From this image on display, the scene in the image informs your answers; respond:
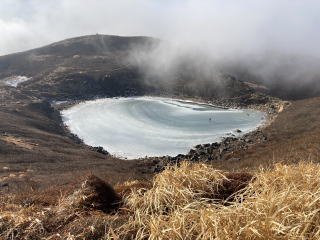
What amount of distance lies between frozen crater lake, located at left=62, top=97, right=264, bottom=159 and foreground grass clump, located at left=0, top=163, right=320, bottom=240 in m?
40.6

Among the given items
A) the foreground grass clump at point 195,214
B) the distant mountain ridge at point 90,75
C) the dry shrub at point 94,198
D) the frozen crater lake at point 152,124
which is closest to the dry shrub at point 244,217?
the foreground grass clump at point 195,214

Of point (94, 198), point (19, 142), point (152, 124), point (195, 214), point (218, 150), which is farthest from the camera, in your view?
point (152, 124)

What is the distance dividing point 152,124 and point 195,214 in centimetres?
6003

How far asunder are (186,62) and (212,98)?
36.5 m

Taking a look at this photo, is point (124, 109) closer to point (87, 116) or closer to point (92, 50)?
point (87, 116)

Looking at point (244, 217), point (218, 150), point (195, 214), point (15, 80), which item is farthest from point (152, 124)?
point (15, 80)

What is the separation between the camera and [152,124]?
65062 mm

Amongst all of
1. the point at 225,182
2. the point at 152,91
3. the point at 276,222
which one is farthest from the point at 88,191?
the point at 152,91

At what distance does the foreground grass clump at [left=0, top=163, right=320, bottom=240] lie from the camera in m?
4.42

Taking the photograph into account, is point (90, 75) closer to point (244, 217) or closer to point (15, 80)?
point (15, 80)

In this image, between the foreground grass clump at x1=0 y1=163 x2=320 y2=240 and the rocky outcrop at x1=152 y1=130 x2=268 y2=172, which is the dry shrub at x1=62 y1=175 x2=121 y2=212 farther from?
the rocky outcrop at x1=152 y1=130 x2=268 y2=172

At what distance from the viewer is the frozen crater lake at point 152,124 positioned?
172 feet

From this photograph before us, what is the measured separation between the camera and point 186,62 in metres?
133

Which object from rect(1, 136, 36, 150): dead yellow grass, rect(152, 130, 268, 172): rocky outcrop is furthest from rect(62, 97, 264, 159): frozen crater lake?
rect(1, 136, 36, 150): dead yellow grass
